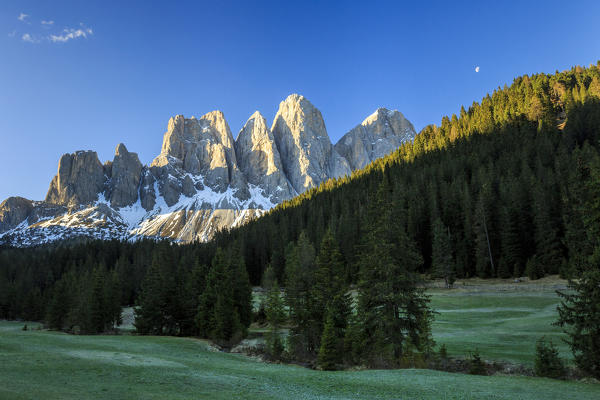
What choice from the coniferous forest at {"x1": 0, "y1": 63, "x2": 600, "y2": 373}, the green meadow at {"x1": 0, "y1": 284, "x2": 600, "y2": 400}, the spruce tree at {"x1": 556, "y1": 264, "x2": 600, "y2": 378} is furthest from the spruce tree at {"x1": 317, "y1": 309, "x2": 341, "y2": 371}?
the spruce tree at {"x1": 556, "y1": 264, "x2": 600, "y2": 378}

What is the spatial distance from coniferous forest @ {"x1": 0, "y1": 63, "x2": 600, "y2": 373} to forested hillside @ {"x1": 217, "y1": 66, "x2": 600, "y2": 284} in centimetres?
32

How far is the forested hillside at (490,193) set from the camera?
52.2 m

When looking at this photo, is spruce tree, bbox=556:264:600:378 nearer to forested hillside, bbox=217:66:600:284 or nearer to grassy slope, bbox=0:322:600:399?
grassy slope, bbox=0:322:600:399

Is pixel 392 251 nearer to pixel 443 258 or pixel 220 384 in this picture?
pixel 220 384

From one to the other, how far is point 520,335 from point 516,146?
277 feet

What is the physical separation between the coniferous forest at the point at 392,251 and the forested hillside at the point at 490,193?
322 mm

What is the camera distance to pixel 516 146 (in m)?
94.0

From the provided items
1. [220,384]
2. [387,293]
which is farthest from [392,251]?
[220,384]

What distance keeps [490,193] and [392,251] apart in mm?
53747

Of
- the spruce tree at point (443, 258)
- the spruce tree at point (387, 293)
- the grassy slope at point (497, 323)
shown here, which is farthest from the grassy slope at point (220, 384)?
the spruce tree at point (443, 258)

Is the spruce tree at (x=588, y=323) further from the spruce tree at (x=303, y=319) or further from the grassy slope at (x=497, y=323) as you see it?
the spruce tree at (x=303, y=319)

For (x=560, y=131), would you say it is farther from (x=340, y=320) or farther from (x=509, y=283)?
(x=340, y=320)

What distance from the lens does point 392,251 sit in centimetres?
2516

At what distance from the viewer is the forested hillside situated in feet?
171
